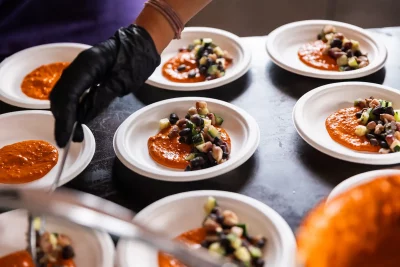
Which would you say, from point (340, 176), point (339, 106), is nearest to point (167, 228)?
point (340, 176)

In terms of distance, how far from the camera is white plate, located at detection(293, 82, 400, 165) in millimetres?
1464

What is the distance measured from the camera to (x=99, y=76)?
1346 mm

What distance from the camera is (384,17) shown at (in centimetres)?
320

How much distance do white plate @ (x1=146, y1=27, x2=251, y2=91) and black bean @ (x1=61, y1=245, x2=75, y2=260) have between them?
0.75 metres

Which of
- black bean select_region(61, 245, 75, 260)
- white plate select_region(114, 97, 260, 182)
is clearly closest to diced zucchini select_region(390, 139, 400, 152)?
white plate select_region(114, 97, 260, 182)

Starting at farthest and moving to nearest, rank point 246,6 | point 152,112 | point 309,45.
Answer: point 246,6, point 309,45, point 152,112

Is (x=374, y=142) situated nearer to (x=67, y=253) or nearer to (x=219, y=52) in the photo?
(x=219, y=52)

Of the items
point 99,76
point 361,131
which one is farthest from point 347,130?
point 99,76

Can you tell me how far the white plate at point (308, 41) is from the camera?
174 centimetres

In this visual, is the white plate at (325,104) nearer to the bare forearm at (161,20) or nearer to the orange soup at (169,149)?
Result: the orange soup at (169,149)

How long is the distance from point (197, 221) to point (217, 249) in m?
0.12

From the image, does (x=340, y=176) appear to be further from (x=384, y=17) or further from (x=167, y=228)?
(x=384, y=17)

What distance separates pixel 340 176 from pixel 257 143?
0.77 feet

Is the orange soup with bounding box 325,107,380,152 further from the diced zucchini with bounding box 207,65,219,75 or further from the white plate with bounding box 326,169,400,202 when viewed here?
the diced zucchini with bounding box 207,65,219,75
